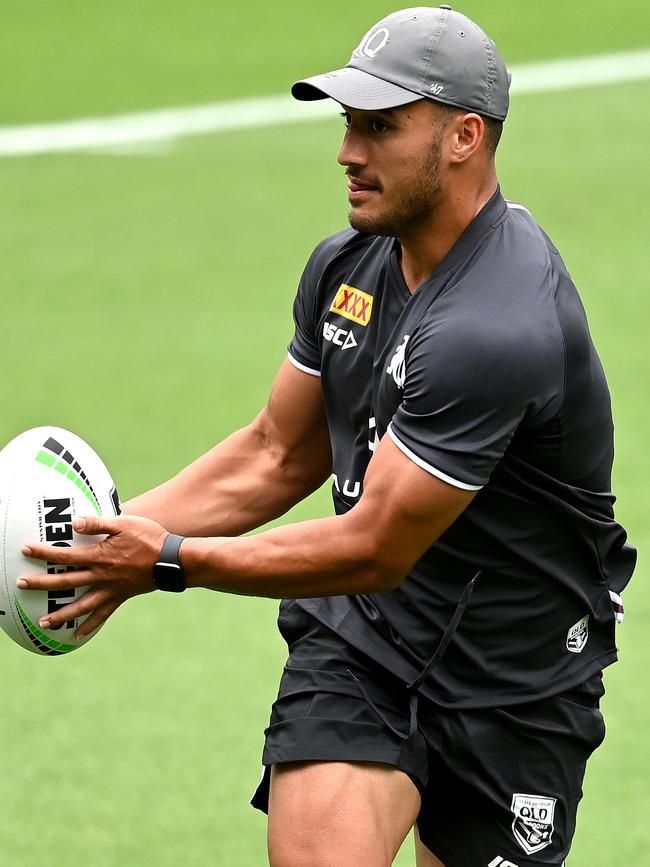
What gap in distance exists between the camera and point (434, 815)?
4.53m

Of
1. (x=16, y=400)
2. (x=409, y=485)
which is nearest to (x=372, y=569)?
(x=409, y=485)

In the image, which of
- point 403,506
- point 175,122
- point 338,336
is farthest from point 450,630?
point 175,122

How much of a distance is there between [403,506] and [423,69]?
3.45ft

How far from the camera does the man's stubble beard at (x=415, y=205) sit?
4102mm

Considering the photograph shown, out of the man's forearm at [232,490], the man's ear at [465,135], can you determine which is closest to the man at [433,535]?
the man's ear at [465,135]

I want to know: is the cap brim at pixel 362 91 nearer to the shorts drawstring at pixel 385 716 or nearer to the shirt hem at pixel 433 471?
the shirt hem at pixel 433 471

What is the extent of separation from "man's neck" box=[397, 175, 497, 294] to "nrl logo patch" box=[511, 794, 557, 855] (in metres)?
1.39

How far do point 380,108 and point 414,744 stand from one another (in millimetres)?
1590

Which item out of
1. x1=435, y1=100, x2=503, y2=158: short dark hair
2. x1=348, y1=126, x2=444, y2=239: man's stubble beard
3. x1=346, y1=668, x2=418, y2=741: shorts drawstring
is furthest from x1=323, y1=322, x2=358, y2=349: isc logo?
x1=346, y1=668, x2=418, y2=741: shorts drawstring

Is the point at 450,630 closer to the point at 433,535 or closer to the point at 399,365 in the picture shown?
the point at 433,535

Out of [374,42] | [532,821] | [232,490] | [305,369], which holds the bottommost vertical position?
[532,821]

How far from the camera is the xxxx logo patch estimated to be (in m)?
4.45

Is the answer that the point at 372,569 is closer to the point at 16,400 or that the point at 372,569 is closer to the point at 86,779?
the point at 86,779

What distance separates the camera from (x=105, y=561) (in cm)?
416
